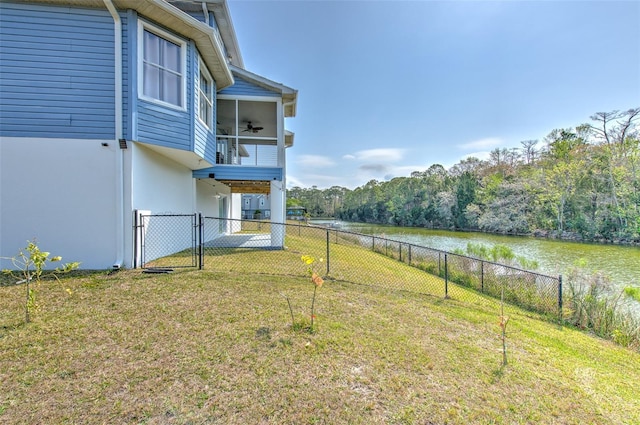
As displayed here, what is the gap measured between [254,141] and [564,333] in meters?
11.5

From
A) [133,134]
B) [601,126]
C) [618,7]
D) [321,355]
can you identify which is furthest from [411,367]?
[601,126]

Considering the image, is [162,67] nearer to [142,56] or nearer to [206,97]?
[142,56]

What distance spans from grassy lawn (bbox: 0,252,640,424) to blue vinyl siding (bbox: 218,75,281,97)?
6.94 meters

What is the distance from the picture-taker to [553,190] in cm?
3020

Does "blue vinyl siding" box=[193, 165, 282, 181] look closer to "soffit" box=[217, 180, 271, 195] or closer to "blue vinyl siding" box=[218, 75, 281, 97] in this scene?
"soffit" box=[217, 180, 271, 195]

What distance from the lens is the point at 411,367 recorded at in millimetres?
2992

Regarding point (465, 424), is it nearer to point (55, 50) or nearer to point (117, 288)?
point (117, 288)

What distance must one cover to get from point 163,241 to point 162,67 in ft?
13.9

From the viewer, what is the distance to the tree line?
2483 centimetres

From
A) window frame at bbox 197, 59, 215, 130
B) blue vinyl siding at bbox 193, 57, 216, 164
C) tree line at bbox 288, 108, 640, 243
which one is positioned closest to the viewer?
blue vinyl siding at bbox 193, 57, 216, 164

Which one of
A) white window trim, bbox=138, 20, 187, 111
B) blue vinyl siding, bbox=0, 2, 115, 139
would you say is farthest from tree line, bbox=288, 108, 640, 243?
blue vinyl siding, bbox=0, 2, 115, 139

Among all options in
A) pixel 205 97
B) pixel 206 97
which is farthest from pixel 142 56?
pixel 206 97

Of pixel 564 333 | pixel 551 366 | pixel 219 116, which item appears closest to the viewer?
pixel 551 366

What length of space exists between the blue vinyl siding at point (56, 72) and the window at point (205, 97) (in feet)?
7.04
